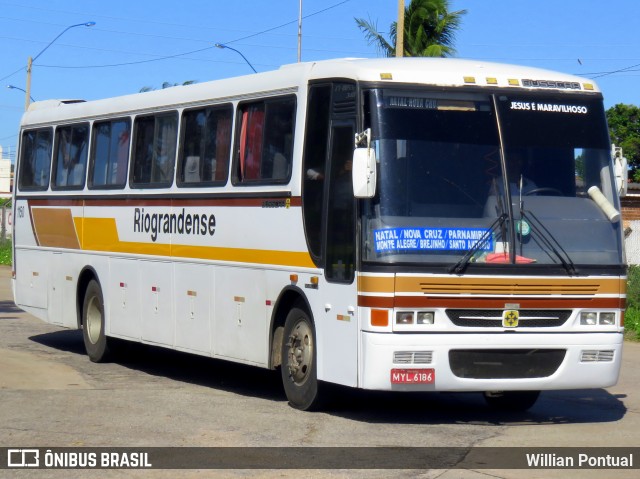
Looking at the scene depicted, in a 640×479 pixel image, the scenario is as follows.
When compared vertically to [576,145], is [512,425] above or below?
below

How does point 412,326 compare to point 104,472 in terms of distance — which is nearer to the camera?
point 104,472

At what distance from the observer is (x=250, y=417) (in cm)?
1094

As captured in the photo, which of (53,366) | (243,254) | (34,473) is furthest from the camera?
(53,366)

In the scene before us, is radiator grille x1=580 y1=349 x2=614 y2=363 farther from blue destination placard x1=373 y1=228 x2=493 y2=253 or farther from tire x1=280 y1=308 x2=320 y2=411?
A: tire x1=280 y1=308 x2=320 y2=411

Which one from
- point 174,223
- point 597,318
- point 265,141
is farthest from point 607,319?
point 174,223

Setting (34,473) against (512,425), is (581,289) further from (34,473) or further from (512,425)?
(34,473)

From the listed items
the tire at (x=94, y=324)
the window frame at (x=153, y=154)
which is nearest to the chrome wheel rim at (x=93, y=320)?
the tire at (x=94, y=324)

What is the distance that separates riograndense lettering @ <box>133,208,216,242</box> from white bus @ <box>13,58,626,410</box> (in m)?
0.10

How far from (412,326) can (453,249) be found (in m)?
0.73

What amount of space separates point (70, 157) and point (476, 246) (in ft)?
26.2

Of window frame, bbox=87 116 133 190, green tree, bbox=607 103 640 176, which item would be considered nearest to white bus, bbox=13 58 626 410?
window frame, bbox=87 116 133 190

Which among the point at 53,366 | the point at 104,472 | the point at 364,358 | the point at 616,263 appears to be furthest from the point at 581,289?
the point at 53,366

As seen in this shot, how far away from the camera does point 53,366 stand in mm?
14789

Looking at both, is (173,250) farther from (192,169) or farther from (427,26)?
(427,26)
